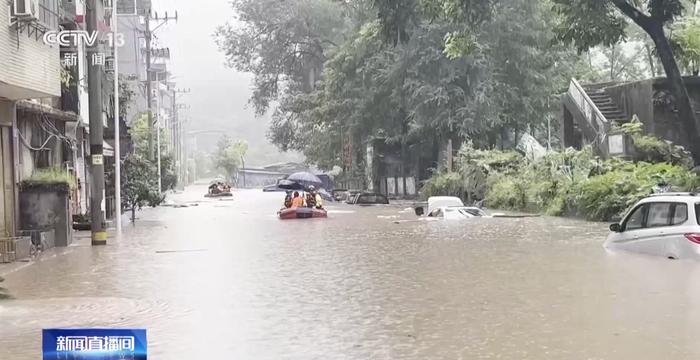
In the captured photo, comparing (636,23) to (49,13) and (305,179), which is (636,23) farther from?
(305,179)

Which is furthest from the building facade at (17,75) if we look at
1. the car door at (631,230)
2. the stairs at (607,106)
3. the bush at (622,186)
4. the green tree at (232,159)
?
A: the green tree at (232,159)

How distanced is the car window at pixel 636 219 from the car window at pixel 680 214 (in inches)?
33.6

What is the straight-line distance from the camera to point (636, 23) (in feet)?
68.5

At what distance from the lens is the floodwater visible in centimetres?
792

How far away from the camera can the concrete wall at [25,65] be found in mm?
16109

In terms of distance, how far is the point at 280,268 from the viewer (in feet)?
49.2

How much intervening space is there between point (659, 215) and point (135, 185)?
2184cm

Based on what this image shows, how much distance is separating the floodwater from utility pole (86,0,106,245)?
910mm

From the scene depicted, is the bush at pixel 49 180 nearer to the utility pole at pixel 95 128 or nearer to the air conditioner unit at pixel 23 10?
the utility pole at pixel 95 128

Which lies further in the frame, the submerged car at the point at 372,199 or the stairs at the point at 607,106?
the submerged car at the point at 372,199

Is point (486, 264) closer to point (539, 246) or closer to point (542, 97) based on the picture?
point (539, 246)

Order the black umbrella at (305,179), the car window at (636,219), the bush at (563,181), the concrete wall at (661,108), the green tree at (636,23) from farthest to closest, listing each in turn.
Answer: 1. the black umbrella at (305,179)
2. the concrete wall at (661,108)
3. the bush at (563,181)
4. the green tree at (636,23)
5. the car window at (636,219)

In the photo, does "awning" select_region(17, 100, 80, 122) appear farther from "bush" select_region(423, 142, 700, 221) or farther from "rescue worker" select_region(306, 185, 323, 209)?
"bush" select_region(423, 142, 700, 221)

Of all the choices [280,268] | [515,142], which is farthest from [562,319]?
[515,142]
